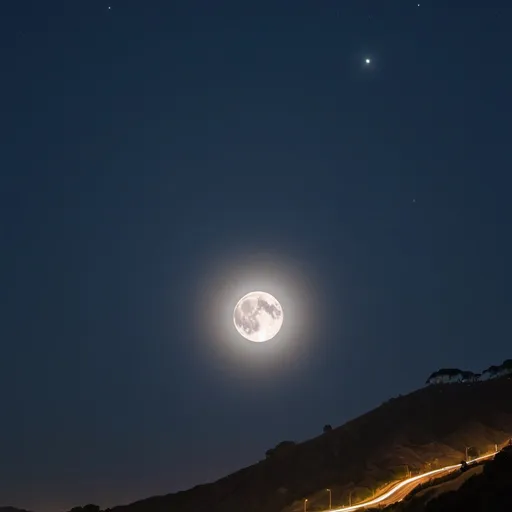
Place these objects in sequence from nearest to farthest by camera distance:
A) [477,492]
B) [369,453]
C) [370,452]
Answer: [477,492]
[369,453]
[370,452]

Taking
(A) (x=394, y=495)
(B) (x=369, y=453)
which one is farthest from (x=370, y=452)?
(A) (x=394, y=495)

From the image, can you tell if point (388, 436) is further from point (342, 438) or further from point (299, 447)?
point (299, 447)

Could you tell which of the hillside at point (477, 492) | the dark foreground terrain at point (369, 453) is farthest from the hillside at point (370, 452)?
the hillside at point (477, 492)

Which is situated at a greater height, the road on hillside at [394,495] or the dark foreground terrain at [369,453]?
the dark foreground terrain at [369,453]

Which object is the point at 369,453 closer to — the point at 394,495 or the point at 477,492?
the point at 394,495

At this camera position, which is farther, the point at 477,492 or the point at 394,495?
the point at 394,495

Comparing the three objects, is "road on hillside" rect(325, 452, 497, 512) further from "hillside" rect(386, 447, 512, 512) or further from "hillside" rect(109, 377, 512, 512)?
"hillside" rect(386, 447, 512, 512)

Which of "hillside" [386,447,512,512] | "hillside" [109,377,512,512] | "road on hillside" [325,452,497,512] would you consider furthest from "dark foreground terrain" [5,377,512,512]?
"hillside" [386,447,512,512]

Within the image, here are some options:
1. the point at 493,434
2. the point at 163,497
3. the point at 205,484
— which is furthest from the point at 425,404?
the point at 163,497

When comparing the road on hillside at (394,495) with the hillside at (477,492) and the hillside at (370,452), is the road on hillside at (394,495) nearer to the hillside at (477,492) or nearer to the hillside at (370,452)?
the hillside at (370,452)

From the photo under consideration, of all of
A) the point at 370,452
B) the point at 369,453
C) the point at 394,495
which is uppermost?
the point at 370,452

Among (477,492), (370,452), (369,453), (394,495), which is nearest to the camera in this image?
(477,492)
